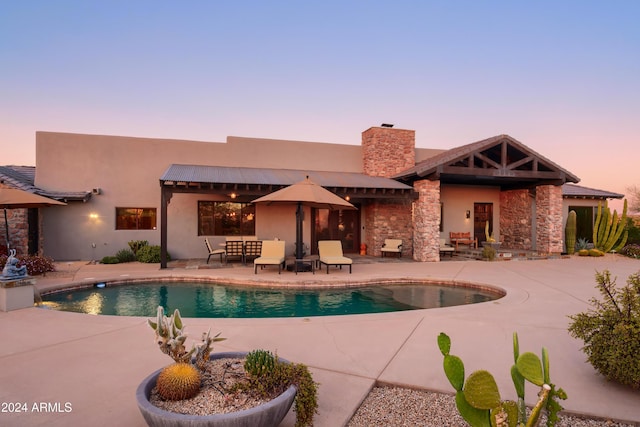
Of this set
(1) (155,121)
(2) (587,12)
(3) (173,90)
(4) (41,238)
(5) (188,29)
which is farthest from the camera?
(1) (155,121)

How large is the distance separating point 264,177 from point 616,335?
11472 millimetres

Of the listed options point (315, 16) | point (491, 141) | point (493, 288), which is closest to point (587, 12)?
point (491, 141)

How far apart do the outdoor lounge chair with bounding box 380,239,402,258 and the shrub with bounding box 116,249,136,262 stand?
10.2m

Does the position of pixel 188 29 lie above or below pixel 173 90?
above

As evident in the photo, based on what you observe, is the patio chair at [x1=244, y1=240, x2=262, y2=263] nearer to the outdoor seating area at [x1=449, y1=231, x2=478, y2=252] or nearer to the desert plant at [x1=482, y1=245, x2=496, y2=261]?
the desert plant at [x1=482, y1=245, x2=496, y2=261]

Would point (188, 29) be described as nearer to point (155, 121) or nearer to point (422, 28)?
point (155, 121)

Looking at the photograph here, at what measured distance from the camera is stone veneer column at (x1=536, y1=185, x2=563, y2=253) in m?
15.1

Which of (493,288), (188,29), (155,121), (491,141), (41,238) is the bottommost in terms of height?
(493,288)

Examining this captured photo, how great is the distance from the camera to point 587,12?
36.1ft

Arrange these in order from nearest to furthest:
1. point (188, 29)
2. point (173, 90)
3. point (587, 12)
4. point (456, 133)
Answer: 1. point (587, 12)
2. point (188, 29)
3. point (173, 90)
4. point (456, 133)

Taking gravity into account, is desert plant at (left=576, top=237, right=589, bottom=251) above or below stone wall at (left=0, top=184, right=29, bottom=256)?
below

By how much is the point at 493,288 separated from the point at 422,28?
930 cm

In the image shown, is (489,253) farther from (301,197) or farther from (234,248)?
(234,248)

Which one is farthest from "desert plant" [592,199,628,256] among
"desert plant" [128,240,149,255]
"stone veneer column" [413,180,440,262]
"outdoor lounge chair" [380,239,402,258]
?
"desert plant" [128,240,149,255]
